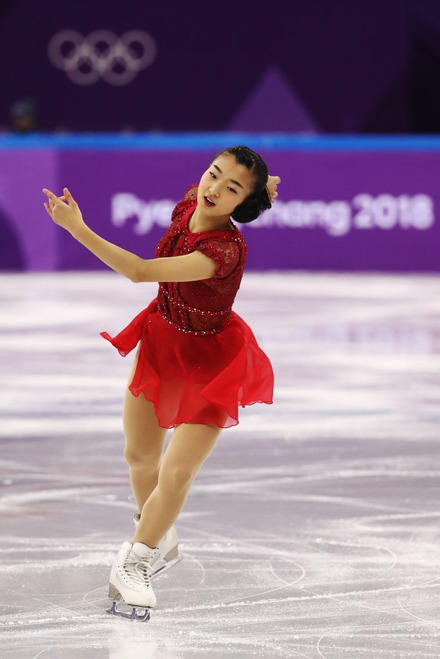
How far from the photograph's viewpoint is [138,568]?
129 inches

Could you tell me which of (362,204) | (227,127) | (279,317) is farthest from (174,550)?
(227,127)

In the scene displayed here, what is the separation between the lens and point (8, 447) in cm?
512

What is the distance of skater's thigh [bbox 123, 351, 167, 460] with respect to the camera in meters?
3.38

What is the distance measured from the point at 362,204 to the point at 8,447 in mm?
7062

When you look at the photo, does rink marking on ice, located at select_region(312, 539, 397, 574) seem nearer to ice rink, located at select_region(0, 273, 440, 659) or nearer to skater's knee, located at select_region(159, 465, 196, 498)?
ice rink, located at select_region(0, 273, 440, 659)

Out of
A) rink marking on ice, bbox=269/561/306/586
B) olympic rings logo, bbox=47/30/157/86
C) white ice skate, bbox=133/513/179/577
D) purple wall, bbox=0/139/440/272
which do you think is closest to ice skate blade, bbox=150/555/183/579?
white ice skate, bbox=133/513/179/577

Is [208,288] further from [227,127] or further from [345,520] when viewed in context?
[227,127]

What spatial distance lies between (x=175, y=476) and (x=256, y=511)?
3.60 feet

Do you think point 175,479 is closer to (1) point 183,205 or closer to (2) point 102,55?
(1) point 183,205

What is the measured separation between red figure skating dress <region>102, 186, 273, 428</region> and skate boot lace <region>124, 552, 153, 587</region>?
1.23 feet

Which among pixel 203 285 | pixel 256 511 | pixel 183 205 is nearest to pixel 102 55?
pixel 256 511

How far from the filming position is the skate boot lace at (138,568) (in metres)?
3.24

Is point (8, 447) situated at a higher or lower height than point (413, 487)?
lower

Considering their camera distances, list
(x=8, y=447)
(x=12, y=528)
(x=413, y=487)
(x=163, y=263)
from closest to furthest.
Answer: (x=163, y=263), (x=12, y=528), (x=413, y=487), (x=8, y=447)
